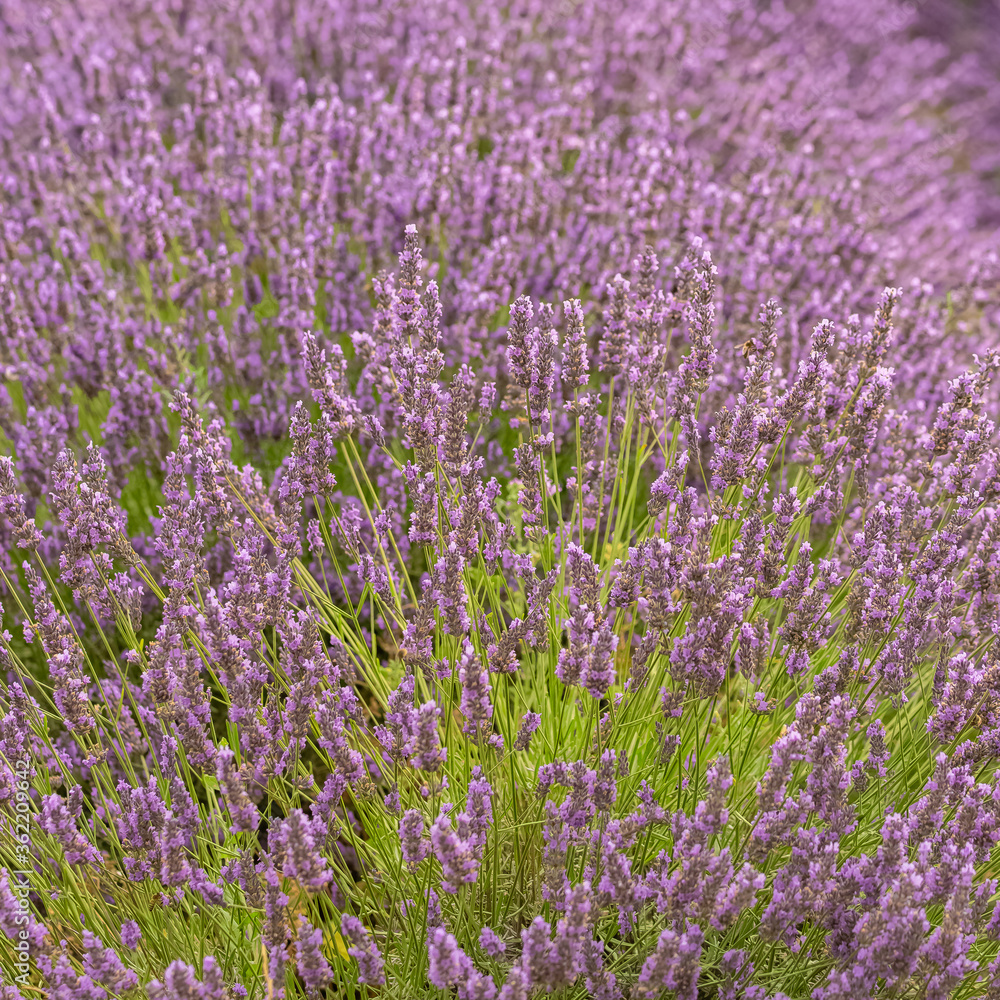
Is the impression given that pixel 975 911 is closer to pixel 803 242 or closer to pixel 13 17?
pixel 803 242

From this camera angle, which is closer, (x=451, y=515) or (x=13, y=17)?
(x=451, y=515)

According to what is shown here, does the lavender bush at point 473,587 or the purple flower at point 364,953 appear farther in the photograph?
the lavender bush at point 473,587

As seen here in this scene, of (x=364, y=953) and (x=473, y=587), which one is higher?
(x=364, y=953)

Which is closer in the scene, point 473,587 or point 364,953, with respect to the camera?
point 364,953

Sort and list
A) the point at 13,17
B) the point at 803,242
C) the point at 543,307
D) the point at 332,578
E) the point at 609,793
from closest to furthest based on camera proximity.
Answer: the point at 609,793, the point at 543,307, the point at 332,578, the point at 803,242, the point at 13,17

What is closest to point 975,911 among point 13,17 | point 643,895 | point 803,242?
→ point 643,895

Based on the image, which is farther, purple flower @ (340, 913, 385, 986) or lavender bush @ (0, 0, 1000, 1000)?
lavender bush @ (0, 0, 1000, 1000)

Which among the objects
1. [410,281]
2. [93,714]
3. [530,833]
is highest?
[410,281]

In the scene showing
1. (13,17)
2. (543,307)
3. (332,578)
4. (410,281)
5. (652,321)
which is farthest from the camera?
(13,17)
